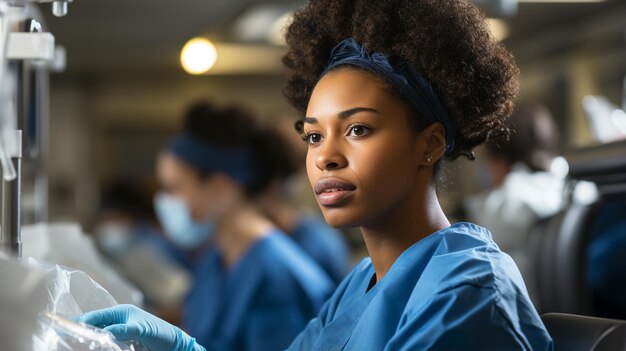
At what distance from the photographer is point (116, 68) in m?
7.05

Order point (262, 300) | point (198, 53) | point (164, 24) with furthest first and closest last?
point (198, 53), point (164, 24), point (262, 300)

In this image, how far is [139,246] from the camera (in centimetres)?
491

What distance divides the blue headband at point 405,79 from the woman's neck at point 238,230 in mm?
1690

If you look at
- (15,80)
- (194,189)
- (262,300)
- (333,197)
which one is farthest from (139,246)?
(333,197)

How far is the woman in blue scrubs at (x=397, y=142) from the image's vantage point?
1.13 meters

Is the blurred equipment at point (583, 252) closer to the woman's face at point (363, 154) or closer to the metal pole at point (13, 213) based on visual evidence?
the woman's face at point (363, 154)

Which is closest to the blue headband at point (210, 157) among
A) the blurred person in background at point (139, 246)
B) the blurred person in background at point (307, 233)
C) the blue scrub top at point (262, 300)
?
the blue scrub top at point (262, 300)

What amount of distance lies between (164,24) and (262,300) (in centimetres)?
246

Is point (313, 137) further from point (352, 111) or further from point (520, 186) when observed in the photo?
point (520, 186)

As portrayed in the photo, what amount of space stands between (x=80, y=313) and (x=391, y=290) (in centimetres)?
41

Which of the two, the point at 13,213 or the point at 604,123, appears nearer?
the point at 13,213

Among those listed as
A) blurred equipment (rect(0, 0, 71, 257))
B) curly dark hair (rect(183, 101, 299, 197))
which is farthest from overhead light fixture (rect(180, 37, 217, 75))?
blurred equipment (rect(0, 0, 71, 257))

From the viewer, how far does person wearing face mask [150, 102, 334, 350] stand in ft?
8.84

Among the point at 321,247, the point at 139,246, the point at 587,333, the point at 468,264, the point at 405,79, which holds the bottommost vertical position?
the point at 139,246
